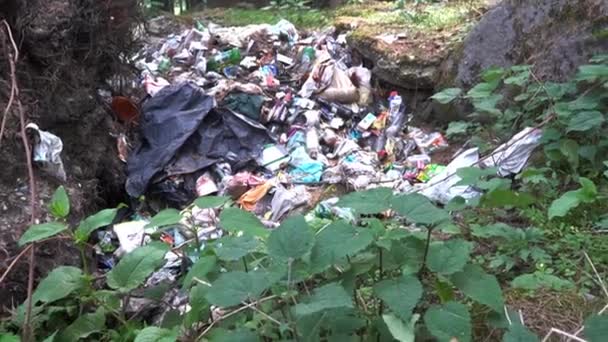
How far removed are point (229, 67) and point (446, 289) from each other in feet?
15.3

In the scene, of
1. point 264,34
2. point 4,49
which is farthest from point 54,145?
point 264,34

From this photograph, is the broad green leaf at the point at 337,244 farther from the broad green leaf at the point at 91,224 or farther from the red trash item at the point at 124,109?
the red trash item at the point at 124,109

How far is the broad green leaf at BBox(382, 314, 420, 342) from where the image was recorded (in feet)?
5.49

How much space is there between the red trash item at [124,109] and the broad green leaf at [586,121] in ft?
10.0

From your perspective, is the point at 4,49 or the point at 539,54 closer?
the point at 4,49

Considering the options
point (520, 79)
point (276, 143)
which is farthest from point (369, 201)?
point (276, 143)

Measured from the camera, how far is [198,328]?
2002 millimetres

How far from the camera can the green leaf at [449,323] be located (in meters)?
Result: 1.63

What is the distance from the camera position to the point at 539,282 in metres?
2.23

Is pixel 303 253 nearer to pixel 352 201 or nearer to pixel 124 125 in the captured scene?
pixel 352 201

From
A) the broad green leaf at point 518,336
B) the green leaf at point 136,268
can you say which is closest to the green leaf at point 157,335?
the green leaf at point 136,268

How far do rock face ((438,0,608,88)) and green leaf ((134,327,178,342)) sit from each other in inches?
109

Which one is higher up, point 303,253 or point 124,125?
point 303,253

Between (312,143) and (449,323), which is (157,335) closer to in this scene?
(449,323)
